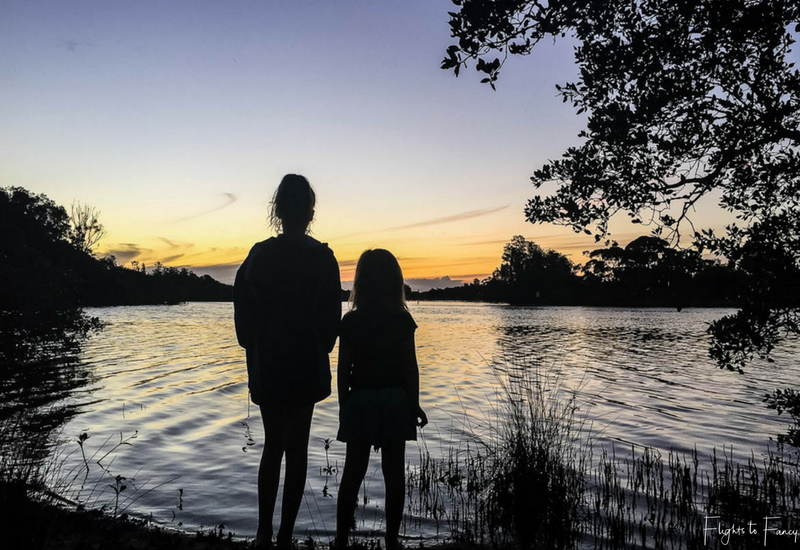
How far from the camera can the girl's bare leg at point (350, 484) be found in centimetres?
423

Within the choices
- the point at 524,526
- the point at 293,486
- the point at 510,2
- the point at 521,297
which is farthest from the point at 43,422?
the point at 521,297

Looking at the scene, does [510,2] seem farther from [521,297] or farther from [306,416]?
Answer: [521,297]

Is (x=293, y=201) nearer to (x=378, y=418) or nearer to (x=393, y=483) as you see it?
(x=378, y=418)

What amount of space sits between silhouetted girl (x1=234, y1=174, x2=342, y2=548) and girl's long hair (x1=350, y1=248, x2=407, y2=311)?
0.19 metres

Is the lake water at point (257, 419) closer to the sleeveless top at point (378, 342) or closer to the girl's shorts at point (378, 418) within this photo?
the girl's shorts at point (378, 418)

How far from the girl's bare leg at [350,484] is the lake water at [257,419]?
4.71 feet

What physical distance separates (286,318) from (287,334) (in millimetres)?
123

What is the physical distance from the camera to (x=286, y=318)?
402 cm

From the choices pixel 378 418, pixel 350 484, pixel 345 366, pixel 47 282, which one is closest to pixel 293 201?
pixel 345 366

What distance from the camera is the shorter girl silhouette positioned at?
163 inches

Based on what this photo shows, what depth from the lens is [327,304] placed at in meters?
4.10

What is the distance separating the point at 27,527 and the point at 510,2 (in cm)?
603

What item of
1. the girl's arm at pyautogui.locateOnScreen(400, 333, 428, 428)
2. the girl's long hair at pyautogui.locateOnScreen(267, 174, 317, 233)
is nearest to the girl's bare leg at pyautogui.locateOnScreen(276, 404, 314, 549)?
the girl's arm at pyautogui.locateOnScreen(400, 333, 428, 428)

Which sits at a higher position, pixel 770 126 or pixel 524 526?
pixel 770 126
